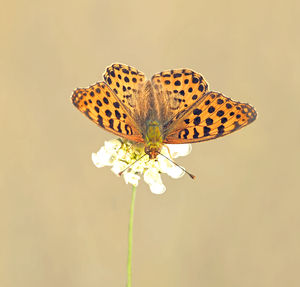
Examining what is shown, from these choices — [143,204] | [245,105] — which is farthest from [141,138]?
[143,204]

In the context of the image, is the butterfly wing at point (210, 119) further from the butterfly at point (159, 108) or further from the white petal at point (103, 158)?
the white petal at point (103, 158)

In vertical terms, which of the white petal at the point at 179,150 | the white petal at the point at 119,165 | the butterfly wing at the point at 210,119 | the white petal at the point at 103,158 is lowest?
the white petal at the point at 119,165

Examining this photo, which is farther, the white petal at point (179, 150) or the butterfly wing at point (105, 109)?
the white petal at point (179, 150)

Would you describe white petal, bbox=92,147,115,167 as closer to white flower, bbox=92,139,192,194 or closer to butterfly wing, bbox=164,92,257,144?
white flower, bbox=92,139,192,194

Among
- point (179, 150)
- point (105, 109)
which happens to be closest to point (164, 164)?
point (179, 150)

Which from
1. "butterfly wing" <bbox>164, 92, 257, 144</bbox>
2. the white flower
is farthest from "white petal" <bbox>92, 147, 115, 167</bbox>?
"butterfly wing" <bbox>164, 92, 257, 144</bbox>

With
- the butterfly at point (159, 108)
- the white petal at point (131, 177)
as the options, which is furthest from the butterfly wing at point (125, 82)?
the white petal at point (131, 177)

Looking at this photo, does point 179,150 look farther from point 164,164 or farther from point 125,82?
point 125,82
